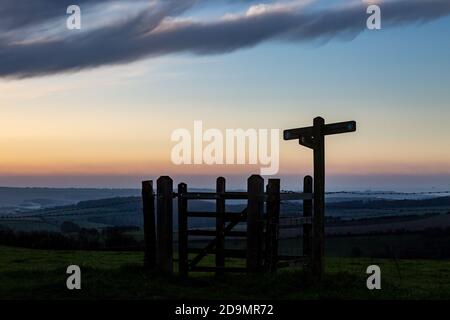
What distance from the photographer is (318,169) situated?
16391 mm

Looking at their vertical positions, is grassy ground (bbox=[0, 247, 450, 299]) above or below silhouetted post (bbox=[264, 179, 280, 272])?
below

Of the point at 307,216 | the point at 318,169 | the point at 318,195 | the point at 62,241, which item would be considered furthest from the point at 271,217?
the point at 62,241

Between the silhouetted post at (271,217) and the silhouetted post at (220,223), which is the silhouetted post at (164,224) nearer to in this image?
the silhouetted post at (220,223)

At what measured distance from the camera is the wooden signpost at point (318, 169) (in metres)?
16.4

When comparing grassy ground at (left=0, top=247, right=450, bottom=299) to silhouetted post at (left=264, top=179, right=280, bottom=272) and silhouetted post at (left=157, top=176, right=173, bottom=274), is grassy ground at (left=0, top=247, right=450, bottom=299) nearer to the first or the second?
silhouetted post at (left=264, top=179, right=280, bottom=272)

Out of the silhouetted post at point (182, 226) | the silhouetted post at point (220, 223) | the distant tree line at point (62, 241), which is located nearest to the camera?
the silhouetted post at point (220, 223)

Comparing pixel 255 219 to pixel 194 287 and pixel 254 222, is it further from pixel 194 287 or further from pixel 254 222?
pixel 194 287

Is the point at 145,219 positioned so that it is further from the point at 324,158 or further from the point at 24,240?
the point at 24,240

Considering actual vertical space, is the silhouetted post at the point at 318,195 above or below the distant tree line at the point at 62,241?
above

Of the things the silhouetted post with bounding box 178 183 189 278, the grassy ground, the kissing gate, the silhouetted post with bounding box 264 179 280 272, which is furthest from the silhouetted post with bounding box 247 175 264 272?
the silhouetted post with bounding box 178 183 189 278

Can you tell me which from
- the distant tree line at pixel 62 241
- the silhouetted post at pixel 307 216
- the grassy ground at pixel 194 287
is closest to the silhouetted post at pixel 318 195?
the grassy ground at pixel 194 287

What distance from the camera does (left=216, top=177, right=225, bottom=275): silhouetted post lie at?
1700 centimetres

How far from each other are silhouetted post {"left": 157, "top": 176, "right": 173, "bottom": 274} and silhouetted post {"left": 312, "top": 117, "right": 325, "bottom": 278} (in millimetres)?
3505
